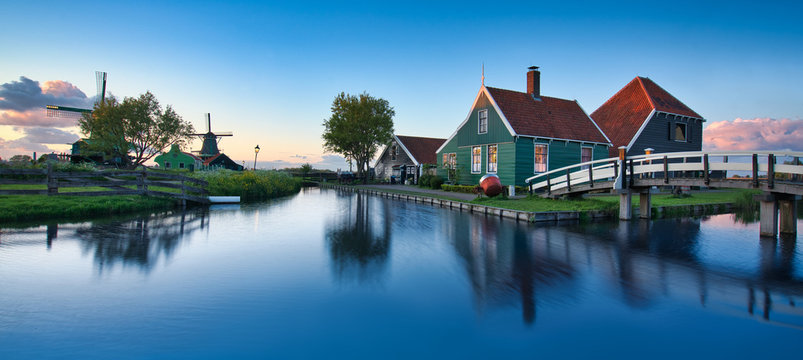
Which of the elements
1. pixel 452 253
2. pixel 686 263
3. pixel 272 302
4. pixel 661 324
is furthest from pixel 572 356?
pixel 686 263

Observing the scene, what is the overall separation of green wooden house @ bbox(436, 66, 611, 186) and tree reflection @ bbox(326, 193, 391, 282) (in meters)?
9.84

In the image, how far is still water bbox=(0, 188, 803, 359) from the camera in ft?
13.6

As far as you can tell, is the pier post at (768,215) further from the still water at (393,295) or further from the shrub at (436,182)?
the shrub at (436,182)

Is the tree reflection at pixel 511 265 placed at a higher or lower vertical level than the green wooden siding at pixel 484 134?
lower

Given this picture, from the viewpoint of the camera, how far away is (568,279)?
21.6ft

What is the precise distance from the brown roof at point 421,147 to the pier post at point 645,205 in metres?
23.7

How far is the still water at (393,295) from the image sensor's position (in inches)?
164

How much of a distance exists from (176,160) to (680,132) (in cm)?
5550

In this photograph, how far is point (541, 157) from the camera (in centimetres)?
2231

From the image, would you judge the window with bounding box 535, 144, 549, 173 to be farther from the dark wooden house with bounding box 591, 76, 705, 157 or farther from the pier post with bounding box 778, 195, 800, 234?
the pier post with bounding box 778, 195, 800, 234

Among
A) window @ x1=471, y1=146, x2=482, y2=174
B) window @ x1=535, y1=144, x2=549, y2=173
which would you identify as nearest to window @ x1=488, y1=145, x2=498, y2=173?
window @ x1=471, y1=146, x2=482, y2=174

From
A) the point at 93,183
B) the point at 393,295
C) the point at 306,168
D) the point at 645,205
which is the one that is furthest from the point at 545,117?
the point at 306,168

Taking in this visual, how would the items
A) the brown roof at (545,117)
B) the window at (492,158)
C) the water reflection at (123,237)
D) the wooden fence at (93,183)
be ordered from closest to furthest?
the water reflection at (123,237) → the wooden fence at (93,183) → the brown roof at (545,117) → the window at (492,158)

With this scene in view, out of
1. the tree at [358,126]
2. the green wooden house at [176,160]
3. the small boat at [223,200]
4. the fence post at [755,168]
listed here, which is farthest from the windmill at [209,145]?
the fence post at [755,168]
